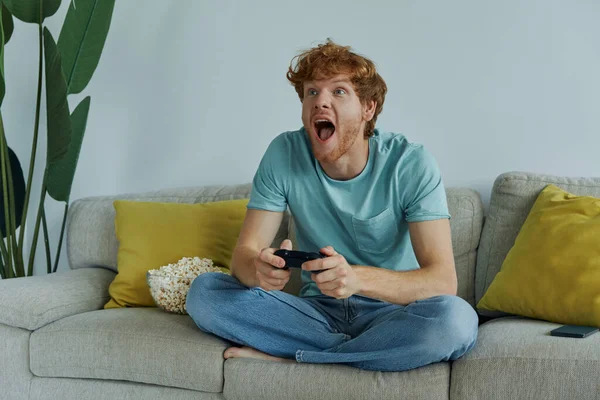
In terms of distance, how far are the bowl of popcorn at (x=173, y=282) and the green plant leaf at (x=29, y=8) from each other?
1.24m

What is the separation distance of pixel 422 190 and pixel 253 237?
506 mm

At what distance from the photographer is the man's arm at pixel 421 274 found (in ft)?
6.84

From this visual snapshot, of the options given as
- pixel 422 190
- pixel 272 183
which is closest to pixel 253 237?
pixel 272 183

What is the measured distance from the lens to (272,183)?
94.3 inches

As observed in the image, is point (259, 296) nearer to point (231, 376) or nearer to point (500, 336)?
point (231, 376)

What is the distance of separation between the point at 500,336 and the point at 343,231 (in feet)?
1.80

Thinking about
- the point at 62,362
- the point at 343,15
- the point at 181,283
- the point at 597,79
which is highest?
the point at 343,15

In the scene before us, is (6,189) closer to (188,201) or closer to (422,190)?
(188,201)

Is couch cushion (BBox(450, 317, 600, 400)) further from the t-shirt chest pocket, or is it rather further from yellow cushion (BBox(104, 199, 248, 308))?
yellow cushion (BBox(104, 199, 248, 308))

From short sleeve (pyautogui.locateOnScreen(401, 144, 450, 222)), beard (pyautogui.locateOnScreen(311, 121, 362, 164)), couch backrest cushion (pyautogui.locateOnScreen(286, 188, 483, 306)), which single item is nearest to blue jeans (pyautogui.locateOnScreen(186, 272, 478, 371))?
short sleeve (pyautogui.locateOnScreen(401, 144, 450, 222))

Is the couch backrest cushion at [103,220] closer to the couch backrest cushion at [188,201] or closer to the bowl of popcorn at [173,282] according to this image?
the couch backrest cushion at [188,201]

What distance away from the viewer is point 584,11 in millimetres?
2822

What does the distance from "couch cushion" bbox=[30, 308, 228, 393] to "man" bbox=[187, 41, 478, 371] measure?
0.08 m

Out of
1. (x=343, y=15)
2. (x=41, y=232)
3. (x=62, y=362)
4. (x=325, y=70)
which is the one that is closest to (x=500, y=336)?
(x=325, y=70)
